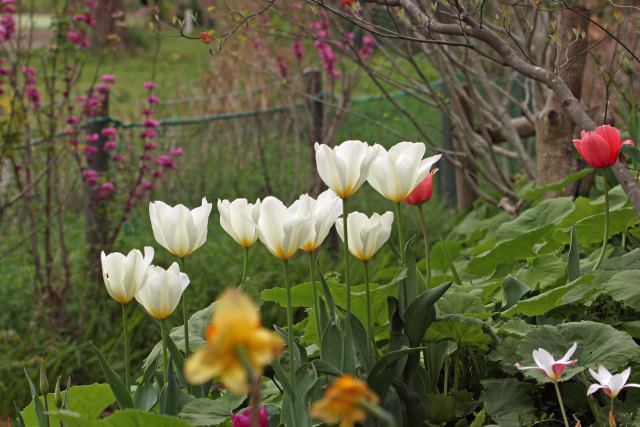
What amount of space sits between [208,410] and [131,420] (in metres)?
0.21

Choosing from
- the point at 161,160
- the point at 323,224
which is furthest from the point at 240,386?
the point at 161,160

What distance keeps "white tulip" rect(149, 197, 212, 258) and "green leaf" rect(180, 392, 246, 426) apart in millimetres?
226

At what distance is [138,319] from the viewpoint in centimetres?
358

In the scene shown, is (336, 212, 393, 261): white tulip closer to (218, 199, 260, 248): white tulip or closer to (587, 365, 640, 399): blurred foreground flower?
(218, 199, 260, 248): white tulip

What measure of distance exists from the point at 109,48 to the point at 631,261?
11.3 feet

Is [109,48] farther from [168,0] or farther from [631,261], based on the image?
[168,0]

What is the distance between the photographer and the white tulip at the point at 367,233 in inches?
42.9

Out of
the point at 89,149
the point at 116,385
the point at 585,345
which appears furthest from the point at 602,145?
the point at 89,149

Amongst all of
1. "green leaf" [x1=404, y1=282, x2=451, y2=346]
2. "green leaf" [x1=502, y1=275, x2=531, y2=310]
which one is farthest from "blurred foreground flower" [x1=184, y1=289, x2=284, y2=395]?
"green leaf" [x1=502, y1=275, x2=531, y2=310]

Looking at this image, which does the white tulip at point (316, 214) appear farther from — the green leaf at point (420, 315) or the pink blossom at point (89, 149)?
the pink blossom at point (89, 149)

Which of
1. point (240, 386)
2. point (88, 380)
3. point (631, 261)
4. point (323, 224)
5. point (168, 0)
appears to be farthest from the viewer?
point (168, 0)

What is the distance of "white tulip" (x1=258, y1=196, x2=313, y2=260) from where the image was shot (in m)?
0.95

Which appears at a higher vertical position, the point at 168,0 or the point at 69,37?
the point at 168,0

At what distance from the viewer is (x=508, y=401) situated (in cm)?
128
